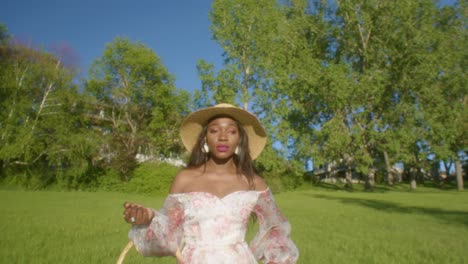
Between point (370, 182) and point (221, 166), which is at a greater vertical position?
point (370, 182)

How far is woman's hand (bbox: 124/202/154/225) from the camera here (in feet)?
7.04

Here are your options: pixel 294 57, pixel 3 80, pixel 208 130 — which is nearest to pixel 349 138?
pixel 294 57

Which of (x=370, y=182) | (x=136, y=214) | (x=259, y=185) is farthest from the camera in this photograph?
(x=370, y=182)

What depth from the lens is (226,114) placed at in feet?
10.3

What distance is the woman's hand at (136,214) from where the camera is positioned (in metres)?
2.15

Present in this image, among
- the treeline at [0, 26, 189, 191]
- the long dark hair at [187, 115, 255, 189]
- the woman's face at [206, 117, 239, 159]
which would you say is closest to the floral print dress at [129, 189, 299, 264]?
the long dark hair at [187, 115, 255, 189]

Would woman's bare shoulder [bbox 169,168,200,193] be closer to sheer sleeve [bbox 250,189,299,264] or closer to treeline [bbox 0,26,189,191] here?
sheer sleeve [bbox 250,189,299,264]

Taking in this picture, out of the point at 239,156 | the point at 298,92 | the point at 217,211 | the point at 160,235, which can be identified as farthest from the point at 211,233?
the point at 298,92

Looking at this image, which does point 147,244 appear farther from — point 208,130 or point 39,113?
point 39,113

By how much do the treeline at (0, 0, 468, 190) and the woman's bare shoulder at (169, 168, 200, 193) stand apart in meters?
27.1

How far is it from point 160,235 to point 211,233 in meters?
0.35

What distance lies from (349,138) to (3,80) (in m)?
27.2

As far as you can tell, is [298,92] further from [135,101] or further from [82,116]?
[82,116]

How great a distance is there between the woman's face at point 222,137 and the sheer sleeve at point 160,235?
0.58 m
